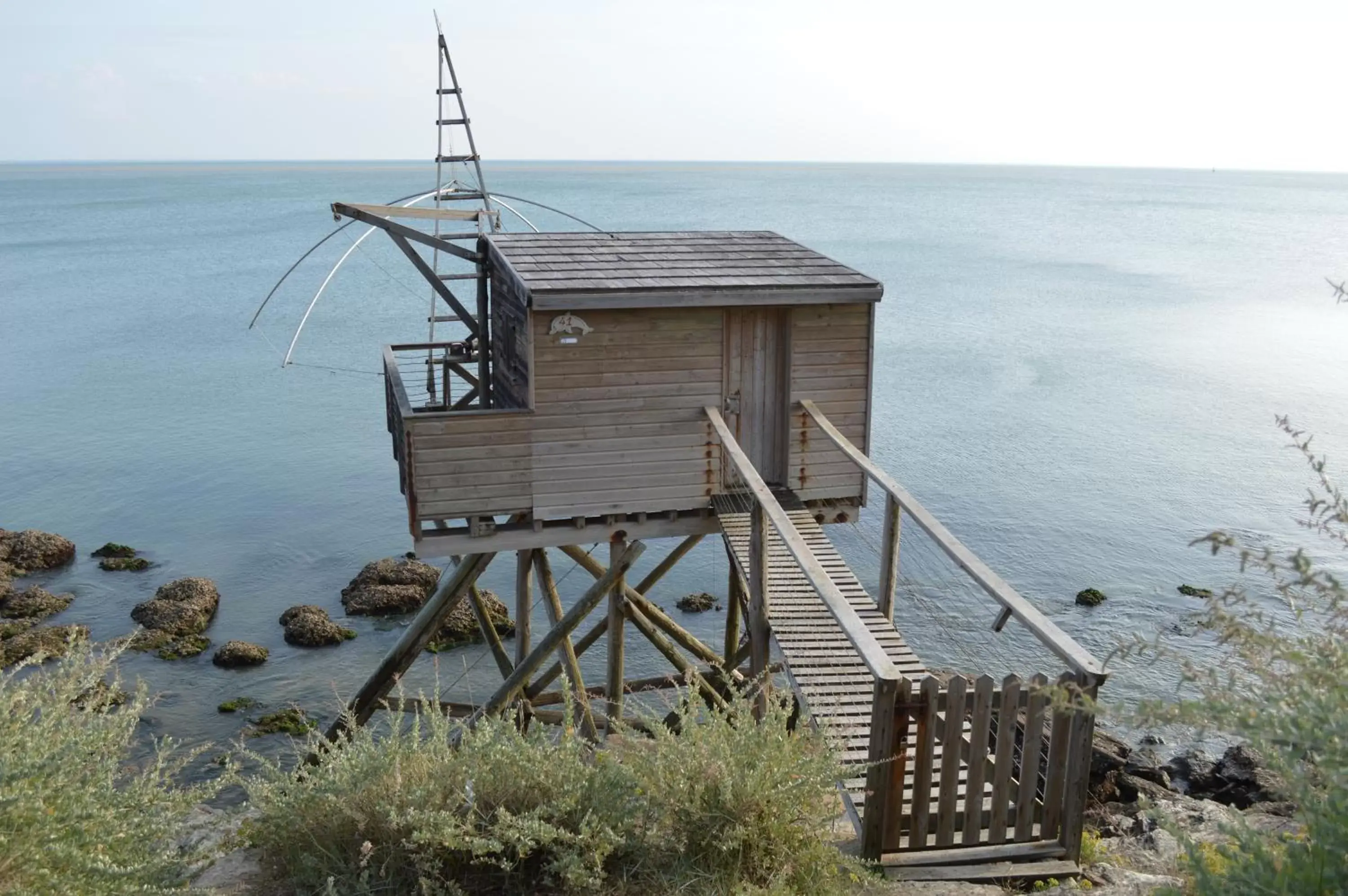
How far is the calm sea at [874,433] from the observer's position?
20344 millimetres

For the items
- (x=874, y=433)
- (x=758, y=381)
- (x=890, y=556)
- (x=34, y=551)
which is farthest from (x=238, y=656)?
(x=874, y=433)

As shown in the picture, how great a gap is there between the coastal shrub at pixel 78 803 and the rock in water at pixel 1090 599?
1686 cm

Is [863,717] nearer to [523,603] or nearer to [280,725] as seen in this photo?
[523,603]

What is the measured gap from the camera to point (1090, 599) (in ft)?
67.8

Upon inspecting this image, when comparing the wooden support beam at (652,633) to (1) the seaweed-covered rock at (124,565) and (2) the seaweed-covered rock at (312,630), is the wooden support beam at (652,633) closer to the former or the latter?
(2) the seaweed-covered rock at (312,630)

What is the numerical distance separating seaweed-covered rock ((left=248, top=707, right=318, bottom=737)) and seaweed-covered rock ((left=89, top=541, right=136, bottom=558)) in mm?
7973

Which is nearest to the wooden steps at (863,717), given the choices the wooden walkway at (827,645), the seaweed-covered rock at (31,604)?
the wooden walkway at (827,645)

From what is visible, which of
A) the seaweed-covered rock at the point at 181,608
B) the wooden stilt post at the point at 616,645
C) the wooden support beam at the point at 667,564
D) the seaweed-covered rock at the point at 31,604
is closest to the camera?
the wooden stilt post at the point at 616,645

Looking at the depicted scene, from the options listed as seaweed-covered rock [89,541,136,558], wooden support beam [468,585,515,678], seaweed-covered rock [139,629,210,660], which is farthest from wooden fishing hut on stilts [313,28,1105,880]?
seaweed-covered rock [89,541,136,558]

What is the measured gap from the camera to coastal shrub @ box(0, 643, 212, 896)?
5773 millimetres

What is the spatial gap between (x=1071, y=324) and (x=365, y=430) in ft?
98.8

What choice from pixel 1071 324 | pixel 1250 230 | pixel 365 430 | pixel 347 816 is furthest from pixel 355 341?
pixel 1250 230

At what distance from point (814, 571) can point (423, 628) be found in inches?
253

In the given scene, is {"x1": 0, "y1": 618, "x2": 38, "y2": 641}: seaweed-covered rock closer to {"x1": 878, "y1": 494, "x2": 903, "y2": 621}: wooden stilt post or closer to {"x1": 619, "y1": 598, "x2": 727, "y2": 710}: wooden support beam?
{"x1": 619, "y1": 598, "x2": 727, "y2": 710}: wooden support beam
